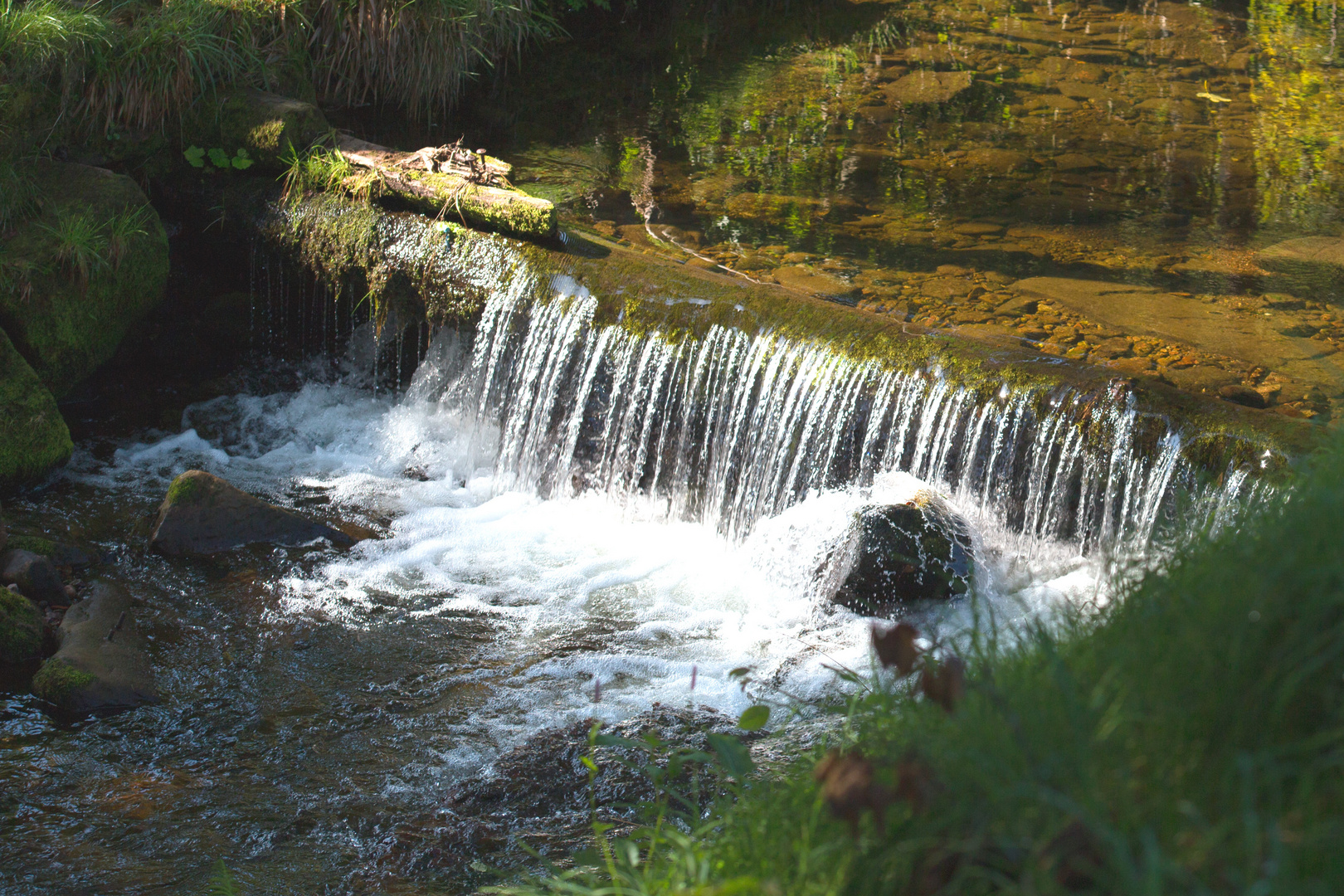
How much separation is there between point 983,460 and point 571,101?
6557 mm

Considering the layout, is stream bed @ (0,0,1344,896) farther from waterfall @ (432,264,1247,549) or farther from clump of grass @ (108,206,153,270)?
clump of grass @ (108,206,153,270)

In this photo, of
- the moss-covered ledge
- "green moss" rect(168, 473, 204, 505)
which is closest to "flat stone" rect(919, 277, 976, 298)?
the moss-covered ledge

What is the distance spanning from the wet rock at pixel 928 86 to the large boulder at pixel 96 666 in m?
7.90

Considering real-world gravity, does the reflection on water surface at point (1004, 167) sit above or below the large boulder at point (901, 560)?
above

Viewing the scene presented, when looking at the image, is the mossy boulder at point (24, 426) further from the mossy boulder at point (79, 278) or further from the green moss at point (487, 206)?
the green moss at point (487, 206)

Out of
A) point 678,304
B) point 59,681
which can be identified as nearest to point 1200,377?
point 678,304

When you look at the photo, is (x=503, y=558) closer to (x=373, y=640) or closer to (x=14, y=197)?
(x=373, y=640)

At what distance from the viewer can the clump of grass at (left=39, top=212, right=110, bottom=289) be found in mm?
5953

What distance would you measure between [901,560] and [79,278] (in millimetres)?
4880

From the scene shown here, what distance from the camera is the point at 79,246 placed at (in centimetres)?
595

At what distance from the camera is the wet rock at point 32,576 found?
4438 millimetres

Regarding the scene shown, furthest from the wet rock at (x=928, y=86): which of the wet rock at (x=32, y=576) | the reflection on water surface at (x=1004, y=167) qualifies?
the wet rock at (x=32, y=576)

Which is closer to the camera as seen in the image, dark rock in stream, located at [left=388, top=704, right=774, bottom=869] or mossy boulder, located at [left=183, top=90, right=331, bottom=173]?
dark rock in stream, located at [left=388, top=704, right=774, bottom=869]

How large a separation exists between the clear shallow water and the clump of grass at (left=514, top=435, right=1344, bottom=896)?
0.80 metres
